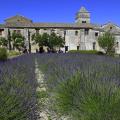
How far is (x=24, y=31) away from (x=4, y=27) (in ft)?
9.99

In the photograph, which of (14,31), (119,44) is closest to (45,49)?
(14,31)

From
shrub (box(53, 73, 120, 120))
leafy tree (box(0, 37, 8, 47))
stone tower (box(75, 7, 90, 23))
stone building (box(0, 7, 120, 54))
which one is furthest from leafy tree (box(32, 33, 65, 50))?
shrub (box(53, 73, 120, 120))

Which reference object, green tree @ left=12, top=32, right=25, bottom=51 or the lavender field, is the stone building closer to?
green tree @ left=12, top=32, right=25, bottom=51

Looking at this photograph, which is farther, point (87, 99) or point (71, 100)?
point (71, 100)

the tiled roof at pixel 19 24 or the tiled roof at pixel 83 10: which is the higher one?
the tiled roof at pixel 83 10

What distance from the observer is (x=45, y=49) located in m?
57.3

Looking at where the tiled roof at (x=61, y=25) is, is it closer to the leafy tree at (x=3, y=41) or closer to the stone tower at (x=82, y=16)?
the leafy tree at (x=3, y=41)

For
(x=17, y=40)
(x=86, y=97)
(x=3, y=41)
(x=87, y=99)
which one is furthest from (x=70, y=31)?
(x=87, y=99)

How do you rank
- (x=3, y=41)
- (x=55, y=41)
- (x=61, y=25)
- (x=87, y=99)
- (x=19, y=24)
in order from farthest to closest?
(x=61, y=25) < (x=19, y=24) < (x=3, y=41) < (x=55, y=41) < (x=87, y=99)

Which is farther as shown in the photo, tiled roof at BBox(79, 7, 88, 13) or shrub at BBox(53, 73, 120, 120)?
tiled roof at BBox(79, 7, 88, 13)

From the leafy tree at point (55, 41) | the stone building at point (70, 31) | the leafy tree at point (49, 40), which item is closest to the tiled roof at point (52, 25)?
the stone building at point (70, 31)

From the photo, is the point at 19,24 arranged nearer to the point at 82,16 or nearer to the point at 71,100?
the point at 82,16

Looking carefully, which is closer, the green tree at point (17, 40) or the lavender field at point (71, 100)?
the lavender field at point (71, 100)

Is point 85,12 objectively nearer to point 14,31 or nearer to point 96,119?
point 14,31
